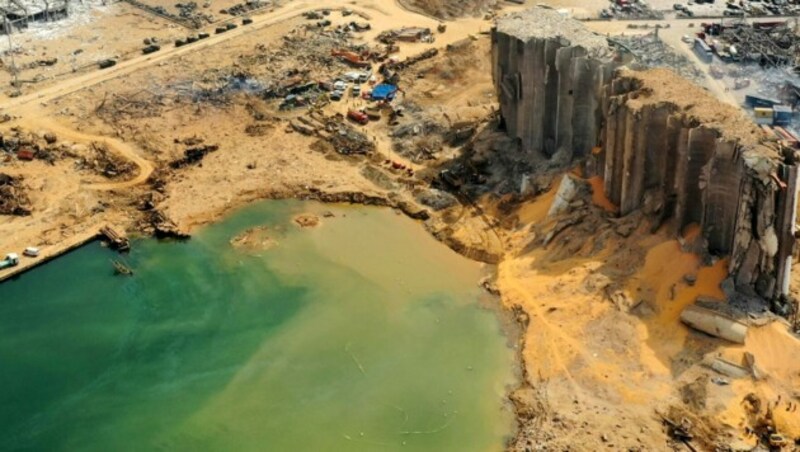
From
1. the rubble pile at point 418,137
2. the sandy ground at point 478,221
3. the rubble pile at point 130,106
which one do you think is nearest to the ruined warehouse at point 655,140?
the sandy ground at point 478,221

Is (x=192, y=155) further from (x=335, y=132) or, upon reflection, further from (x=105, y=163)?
(x=335, y=132)

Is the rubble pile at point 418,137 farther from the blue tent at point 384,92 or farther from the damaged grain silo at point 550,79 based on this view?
the damaged grain silo at point 550,79

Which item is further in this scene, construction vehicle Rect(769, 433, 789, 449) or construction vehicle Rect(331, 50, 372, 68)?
construction vehicle Rect(331, 50, 372, 68)

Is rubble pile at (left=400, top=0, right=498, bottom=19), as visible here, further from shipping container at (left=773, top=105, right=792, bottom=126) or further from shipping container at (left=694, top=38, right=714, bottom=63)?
shipping container at (left=773, top=105, right=792, bottom=126)

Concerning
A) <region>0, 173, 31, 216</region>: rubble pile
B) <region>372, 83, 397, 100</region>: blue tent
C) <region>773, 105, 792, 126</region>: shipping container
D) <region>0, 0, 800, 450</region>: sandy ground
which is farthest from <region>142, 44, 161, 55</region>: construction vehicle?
<region>773, 105, 792, 126</region>: shipping container

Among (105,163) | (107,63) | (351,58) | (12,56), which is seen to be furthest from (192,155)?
(12,56)

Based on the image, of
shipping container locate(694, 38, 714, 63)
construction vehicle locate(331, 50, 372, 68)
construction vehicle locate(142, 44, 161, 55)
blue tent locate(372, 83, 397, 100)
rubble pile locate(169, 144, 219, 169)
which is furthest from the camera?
construction vehicle locate(142, 44, 161, 55)

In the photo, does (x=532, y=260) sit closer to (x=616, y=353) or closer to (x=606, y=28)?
(x=616, y=353)
